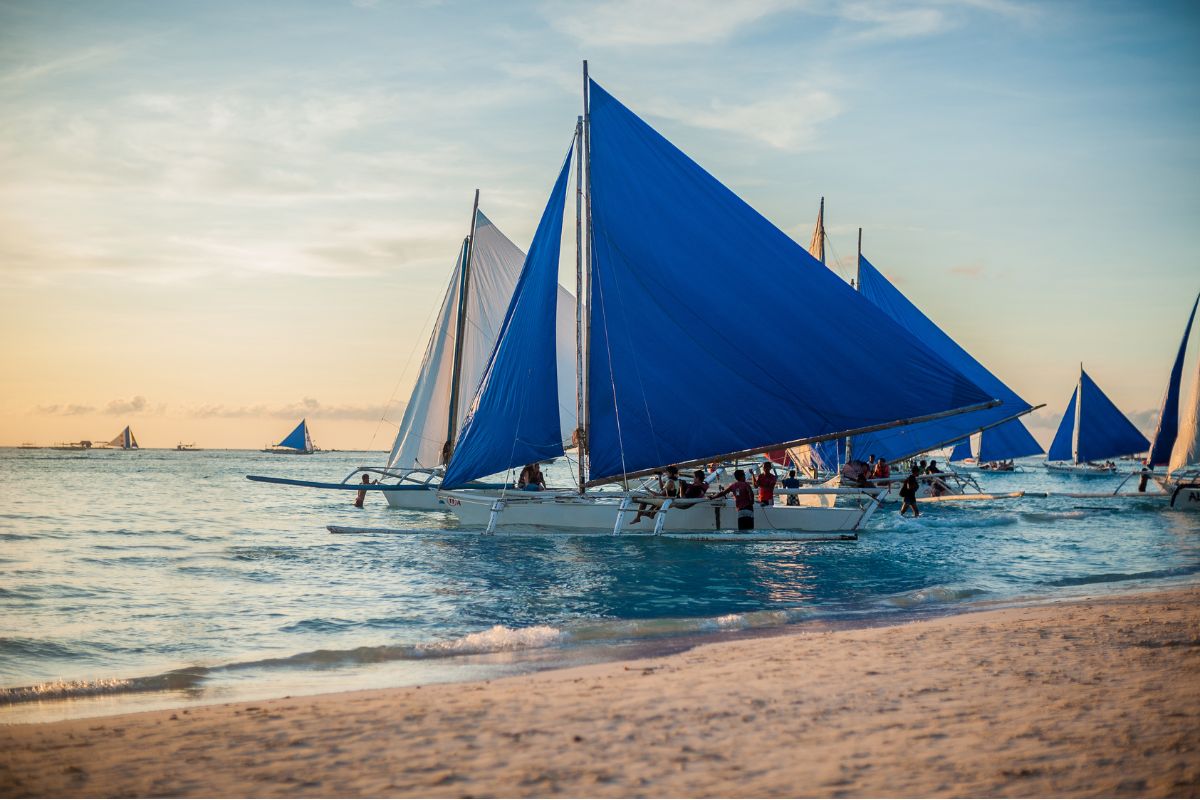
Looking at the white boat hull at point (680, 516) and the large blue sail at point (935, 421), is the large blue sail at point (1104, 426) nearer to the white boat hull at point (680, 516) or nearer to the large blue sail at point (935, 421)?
the large blue sail at point (935, 421)

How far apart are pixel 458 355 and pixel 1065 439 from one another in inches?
2721

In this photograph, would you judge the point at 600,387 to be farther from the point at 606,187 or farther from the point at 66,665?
the point at 66,665

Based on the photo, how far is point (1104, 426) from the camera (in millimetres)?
75562

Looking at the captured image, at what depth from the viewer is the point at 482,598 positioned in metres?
17.0

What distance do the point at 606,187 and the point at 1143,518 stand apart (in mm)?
25430

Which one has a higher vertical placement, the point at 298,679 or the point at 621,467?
the point at 621,467

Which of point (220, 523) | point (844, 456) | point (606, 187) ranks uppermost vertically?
point (606, 187)

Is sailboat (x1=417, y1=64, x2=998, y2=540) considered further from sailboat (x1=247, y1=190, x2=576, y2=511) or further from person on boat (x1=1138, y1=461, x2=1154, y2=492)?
person on boat (x1=1138, y1=461, x2=1154, y2=492)

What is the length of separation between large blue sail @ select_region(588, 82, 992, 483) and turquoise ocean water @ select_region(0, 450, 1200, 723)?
126 inches

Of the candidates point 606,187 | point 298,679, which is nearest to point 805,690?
point 298,679

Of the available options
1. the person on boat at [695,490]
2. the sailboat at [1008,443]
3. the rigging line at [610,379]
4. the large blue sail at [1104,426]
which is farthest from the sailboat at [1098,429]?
the rigging line at [610,379]

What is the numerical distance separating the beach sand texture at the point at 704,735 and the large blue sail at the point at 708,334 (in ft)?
36.8

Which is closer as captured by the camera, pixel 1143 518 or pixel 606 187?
pixel 606 187

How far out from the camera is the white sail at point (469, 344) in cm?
3666
